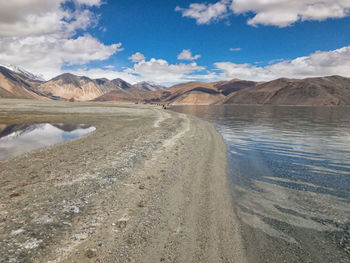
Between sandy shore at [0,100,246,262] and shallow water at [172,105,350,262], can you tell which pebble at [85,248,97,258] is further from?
shallow water at [172,105,350,262]

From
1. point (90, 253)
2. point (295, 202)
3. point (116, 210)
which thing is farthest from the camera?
point (295, 202)

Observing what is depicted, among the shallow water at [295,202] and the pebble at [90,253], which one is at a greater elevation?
the shallow water at [295,202]

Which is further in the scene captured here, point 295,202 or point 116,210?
point 295,202

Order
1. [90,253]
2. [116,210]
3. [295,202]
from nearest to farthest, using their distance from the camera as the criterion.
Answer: [90,253] < [116,210] < [295,202]

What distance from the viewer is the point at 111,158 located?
15.5 m

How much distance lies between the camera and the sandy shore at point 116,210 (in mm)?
6258

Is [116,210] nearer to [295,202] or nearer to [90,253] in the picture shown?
[90,253]

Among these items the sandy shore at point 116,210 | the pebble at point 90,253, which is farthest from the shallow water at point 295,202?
the pebble at point 90,253

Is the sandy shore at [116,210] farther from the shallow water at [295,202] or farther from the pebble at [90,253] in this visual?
the shallow water at [295,202]

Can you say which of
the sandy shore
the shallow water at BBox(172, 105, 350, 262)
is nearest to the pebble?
the sandy shore

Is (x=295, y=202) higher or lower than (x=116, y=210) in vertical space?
higher

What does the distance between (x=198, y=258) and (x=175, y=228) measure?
1592mm

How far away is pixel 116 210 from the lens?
335 inches

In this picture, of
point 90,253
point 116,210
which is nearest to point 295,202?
point 116,210
